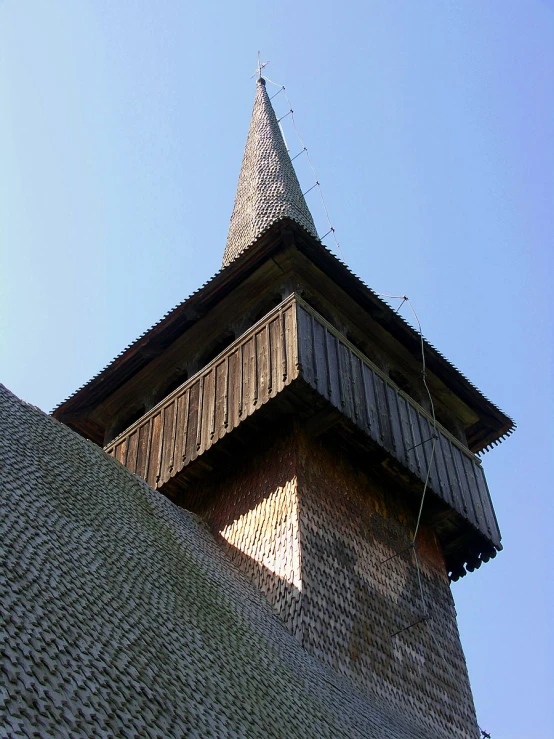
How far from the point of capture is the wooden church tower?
822 cm

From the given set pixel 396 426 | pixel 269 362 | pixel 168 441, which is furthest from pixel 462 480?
pixel 168 441

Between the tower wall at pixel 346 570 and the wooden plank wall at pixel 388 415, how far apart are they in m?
0.48

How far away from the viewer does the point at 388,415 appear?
10070 mm

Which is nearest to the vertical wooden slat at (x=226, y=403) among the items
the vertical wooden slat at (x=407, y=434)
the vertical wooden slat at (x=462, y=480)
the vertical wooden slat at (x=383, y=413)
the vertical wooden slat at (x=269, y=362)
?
the vertical wooden slat at (x=269, y=362)

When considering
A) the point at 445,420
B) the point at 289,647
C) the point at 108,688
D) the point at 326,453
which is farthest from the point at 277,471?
the point at 108,688

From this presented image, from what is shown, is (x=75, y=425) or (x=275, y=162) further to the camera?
(x=275, y=162)

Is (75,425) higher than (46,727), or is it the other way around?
(75,425)

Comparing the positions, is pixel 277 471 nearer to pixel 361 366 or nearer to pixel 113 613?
pixel 361 366

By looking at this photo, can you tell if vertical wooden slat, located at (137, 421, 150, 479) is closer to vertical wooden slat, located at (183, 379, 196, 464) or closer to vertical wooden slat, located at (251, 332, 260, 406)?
vertical wooden slat, located at (183, 379, 196, 464)

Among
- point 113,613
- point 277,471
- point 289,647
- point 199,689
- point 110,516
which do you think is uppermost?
point 277,471

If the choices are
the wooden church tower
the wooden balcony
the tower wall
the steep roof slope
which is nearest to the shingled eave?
the wooden church tower

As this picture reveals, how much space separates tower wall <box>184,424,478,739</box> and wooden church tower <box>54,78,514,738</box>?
0.02 metres

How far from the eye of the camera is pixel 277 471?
905cm

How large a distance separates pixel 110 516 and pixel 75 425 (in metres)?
5.56
